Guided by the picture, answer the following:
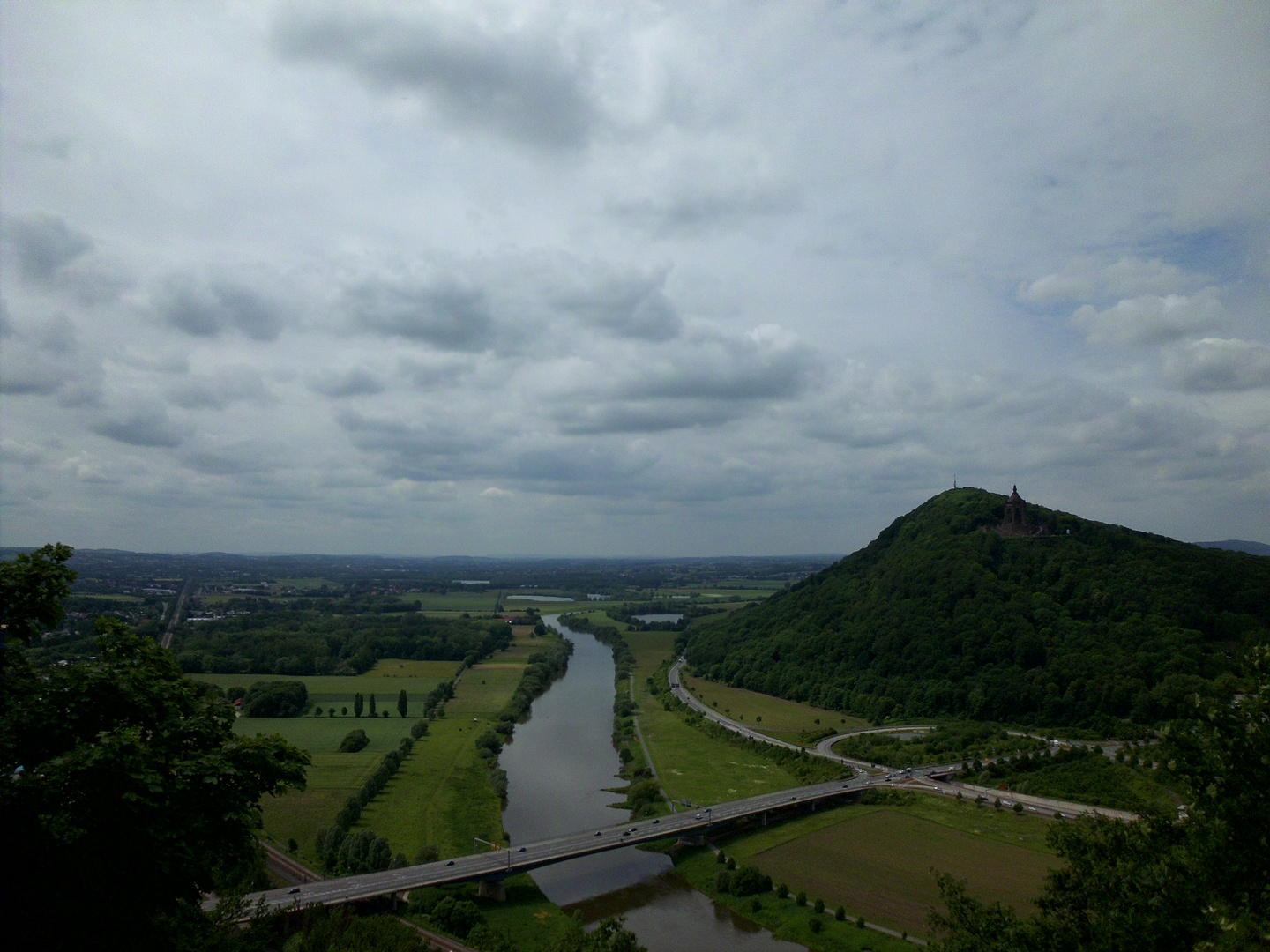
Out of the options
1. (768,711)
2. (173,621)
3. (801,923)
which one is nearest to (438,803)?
(801,923)

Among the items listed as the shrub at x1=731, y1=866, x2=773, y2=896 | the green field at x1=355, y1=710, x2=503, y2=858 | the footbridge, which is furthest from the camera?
the green field at x1=355, y1=710, x2=503, y2=858

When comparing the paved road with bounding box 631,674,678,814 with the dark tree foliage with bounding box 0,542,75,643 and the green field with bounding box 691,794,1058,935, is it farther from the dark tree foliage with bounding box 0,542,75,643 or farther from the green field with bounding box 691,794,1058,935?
the dark tree foliage with bounding box 0,542,75,643

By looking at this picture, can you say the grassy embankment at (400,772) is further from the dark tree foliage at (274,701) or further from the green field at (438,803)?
the dark tree foliage at (274,701)

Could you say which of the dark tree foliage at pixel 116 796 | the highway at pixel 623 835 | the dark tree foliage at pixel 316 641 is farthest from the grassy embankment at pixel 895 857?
the dark tree foliage at pixel 316 641

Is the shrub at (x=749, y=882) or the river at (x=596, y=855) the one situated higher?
the shrub at (x=749, y=882)

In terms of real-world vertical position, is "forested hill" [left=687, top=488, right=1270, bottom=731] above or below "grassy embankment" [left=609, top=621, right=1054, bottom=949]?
above

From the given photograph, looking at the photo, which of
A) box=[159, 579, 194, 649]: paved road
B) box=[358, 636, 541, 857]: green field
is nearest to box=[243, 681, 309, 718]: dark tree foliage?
box=[358, 636, 541, 857]: green field
